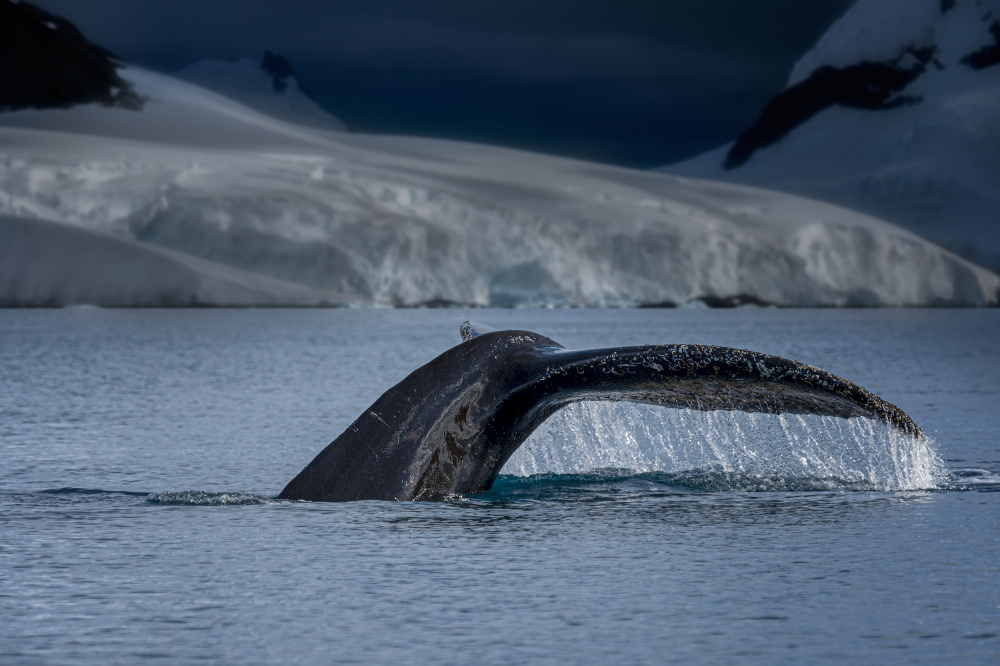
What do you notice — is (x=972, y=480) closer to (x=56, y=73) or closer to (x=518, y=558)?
(x=518, y=558)

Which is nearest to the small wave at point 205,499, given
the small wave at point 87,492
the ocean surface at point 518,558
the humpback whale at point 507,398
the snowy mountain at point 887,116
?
the ocean surface at point 518,558

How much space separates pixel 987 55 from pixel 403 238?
123634 millimetres

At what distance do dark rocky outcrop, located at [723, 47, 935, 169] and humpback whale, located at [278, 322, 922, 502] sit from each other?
7251 inches

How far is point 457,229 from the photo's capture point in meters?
91.3

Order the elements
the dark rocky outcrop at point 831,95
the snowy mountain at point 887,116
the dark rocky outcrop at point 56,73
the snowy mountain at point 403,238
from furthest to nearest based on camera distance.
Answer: the dark rocky outcrop at point 831,95 → the snowy mountain at point 887,116 → the dark rocky outcrop at point 56,73 → the snowy mountain at point 403,238

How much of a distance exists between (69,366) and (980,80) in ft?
549

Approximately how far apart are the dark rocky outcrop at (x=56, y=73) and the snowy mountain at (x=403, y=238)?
2138cm

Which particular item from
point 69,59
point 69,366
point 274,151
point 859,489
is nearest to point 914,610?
point 859,489

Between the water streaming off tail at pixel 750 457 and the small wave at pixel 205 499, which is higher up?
the water streaming off tail at pixel 750 457

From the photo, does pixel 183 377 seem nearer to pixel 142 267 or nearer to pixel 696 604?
pixel 696 604

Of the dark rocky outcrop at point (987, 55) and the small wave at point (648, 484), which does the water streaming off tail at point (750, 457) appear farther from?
the dark rocky outcrop at point (987, 55)

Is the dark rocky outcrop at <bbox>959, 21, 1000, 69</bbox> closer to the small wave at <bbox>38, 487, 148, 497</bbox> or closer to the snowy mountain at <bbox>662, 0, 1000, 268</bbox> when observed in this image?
the snowy mountain at <bbox>662, 0, 1000, 268</bbox>

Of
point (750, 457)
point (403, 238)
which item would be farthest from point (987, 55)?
point (750, 457)

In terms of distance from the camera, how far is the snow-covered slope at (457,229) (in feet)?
280
